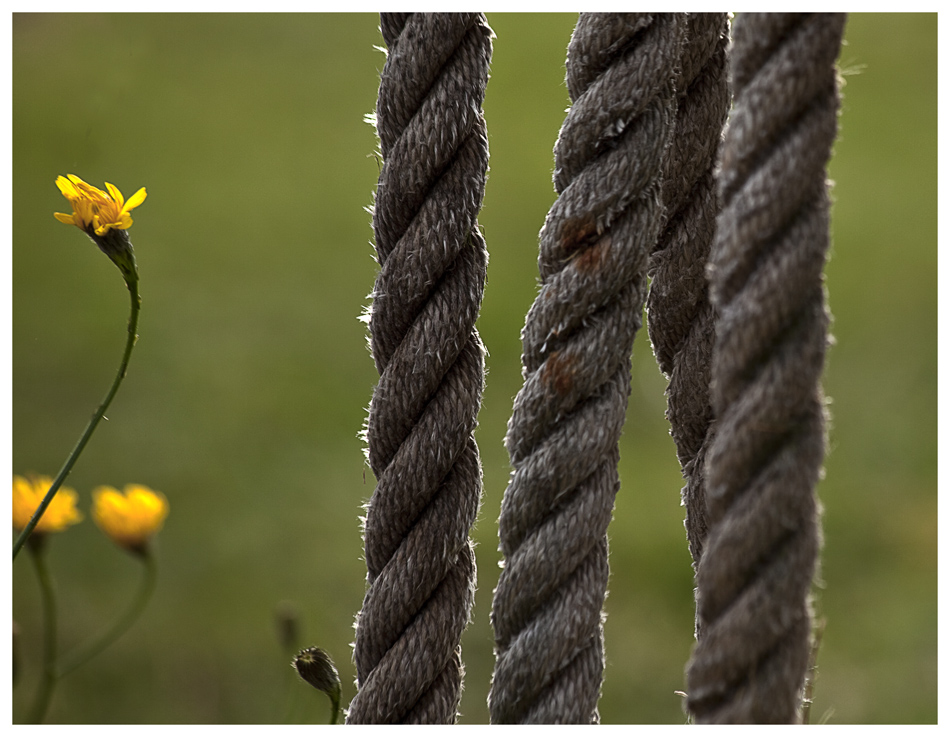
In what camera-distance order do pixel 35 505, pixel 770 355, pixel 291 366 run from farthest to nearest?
pixel 291 366 → pixel 35 505 → pixel 770 355

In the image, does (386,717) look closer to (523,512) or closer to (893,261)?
(523,512)

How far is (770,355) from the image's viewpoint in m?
0.26

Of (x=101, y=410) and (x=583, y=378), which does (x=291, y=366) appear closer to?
(x=101, y=410)

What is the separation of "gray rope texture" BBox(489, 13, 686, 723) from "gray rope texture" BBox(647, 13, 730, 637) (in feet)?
0.12

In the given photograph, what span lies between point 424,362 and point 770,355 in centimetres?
12

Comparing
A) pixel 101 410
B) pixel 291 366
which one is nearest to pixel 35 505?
pixel 101 410

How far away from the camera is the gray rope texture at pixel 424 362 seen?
1.06ft

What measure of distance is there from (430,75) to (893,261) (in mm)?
1564

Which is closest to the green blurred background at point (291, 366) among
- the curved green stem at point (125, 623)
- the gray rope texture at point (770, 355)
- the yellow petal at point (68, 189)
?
the curved green stem at point (125, 623)

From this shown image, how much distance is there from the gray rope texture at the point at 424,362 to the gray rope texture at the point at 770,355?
10 centimetres

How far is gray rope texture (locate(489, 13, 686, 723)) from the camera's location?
30 centimetres

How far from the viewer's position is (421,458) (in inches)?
12.9

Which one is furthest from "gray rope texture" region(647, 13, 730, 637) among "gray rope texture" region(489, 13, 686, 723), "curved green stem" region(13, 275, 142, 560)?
"curved green stem" region(13, 275, 142, 560)

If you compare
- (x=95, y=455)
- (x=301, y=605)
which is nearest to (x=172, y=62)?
(x=95, y=455)
